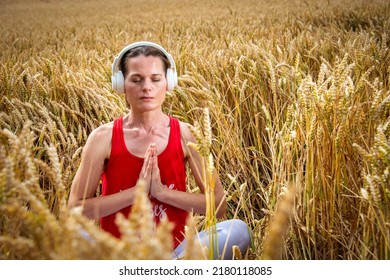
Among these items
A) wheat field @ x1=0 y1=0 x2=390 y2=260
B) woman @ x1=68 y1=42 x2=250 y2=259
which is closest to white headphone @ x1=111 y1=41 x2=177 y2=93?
woman @ x1=68 y1=42 x2=250 y2=259

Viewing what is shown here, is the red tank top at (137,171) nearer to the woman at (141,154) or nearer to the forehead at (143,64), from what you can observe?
the woman at (141,154)

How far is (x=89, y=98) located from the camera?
1.63 metres

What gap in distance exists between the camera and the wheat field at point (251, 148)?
1.36ft

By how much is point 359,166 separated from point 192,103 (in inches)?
29.6

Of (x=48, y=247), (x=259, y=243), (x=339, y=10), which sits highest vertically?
(x=339, y=10)

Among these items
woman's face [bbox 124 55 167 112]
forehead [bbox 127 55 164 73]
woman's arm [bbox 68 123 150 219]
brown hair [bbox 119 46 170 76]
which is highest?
brown hair [bbox 119 46 170 76]

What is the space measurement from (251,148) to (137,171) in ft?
1.70

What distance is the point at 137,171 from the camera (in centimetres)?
102

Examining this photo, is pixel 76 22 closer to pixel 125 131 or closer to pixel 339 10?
pixel 339 10

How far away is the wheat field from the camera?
416mm

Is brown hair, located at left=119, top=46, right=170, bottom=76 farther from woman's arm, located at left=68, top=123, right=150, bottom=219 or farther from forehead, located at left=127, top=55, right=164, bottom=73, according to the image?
woman's arm, located at left=68, top=123, right=150, bottom=219

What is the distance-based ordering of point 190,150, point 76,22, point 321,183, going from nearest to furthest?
point 321,183 → point 190,150 → point 76,22

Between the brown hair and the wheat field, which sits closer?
the wheat field

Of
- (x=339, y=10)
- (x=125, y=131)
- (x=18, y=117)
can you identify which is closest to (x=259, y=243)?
(x=125, y=131)
